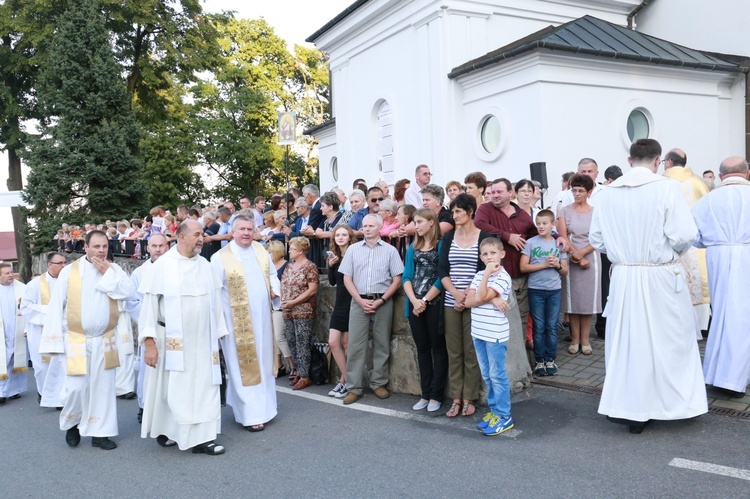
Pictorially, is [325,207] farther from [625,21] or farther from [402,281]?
[625,21]

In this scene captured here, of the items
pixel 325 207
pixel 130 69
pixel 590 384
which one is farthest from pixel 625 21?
pixel 130 69

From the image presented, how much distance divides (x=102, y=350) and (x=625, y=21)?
51.3ft

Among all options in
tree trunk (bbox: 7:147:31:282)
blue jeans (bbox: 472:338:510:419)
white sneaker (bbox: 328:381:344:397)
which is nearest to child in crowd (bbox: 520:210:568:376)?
blue jeans (bbox: 472:338:510:419)

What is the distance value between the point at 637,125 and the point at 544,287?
28.6 ft

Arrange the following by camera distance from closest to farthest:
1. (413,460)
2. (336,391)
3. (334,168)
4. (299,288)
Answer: (413,460)
(336,391)
(299,288)
(334,168)

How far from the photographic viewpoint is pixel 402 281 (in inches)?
257

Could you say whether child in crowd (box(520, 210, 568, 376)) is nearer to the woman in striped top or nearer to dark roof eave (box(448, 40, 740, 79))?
the woman in striped top

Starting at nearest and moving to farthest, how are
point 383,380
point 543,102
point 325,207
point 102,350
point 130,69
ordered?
point 102,350 < point 383,380 < point 325,207 < point 543,102 < point 130,69

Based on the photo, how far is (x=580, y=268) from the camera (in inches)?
286

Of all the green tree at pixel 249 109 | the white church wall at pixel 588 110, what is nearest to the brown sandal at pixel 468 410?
the white church wall at pixel 588 110

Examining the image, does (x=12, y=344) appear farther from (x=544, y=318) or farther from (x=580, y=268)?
(x=580, y=268)

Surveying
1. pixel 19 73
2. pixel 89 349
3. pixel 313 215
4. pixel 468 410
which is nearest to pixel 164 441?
pixel 89 349

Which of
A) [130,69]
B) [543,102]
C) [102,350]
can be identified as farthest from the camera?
[130,69]

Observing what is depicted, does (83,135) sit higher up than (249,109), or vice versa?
(249,109)
